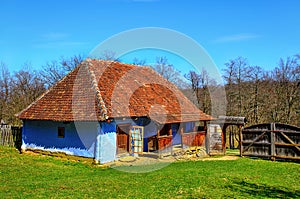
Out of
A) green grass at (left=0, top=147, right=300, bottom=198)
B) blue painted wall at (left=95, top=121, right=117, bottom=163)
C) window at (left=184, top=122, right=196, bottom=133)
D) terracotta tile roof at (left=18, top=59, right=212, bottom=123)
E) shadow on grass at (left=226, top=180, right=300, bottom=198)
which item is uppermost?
terracotta tile roof at (left=18, top=59, right=212, bottom=123)

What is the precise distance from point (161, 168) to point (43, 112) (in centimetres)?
835

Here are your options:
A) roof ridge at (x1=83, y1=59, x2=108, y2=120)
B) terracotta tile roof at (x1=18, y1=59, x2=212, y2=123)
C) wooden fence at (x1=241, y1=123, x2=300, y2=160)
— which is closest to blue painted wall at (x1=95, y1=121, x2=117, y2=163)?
roof ridge at (x1=83, y1=59, x2=108, y2=120)

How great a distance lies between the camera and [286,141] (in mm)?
18297

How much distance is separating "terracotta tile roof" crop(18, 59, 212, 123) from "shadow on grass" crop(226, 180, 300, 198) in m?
7.59

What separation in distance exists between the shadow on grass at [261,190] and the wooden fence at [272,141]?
290 inches

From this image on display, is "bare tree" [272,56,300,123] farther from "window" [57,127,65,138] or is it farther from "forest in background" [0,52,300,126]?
"window" [57,127,65,138]

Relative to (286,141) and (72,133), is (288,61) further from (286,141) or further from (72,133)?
(72,133)

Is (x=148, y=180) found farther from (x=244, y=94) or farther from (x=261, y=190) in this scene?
(x=244, y=94)

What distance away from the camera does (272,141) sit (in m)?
18.6

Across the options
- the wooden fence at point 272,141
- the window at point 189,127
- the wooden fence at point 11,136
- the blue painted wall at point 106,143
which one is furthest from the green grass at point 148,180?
the window at point 189,127

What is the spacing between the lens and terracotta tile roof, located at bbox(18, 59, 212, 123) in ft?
56.6

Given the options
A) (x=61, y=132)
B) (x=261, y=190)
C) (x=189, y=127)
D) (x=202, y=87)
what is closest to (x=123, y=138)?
(x=61, y=132)

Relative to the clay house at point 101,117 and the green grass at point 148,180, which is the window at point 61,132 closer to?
the clay house at point 101,117

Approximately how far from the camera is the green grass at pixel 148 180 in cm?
987
